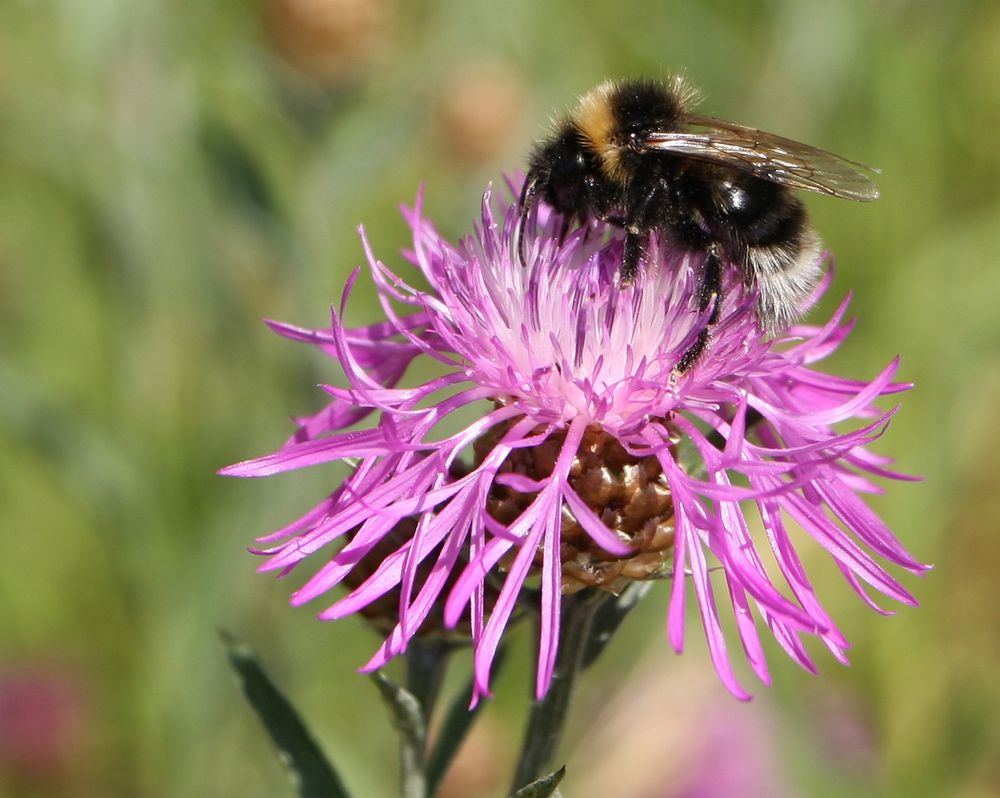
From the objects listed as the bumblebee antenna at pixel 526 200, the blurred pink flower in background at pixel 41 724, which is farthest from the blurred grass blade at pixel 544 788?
the blurred pink flower in background at pixel 41 724

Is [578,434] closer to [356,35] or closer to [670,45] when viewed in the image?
[356,35]

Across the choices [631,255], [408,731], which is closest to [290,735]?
[408,731]

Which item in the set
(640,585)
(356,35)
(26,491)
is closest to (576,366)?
(640,585)

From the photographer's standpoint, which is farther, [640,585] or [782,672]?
[782,672]

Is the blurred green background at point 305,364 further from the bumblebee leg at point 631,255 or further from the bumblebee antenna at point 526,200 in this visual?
the bumblebee leg at point 631,255

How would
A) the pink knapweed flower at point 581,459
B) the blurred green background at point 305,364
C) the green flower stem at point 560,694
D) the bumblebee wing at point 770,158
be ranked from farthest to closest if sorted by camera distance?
the blurred green background at point 305,364 < the bumblebee wing at point 770,158 < the green flower stem at point 560,694 < the pink knapweed flower at point 581,459

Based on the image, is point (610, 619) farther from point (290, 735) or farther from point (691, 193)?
point (691, 193)

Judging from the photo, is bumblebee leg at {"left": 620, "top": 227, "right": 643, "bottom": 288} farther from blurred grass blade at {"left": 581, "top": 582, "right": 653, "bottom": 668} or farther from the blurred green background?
the blurred green background
